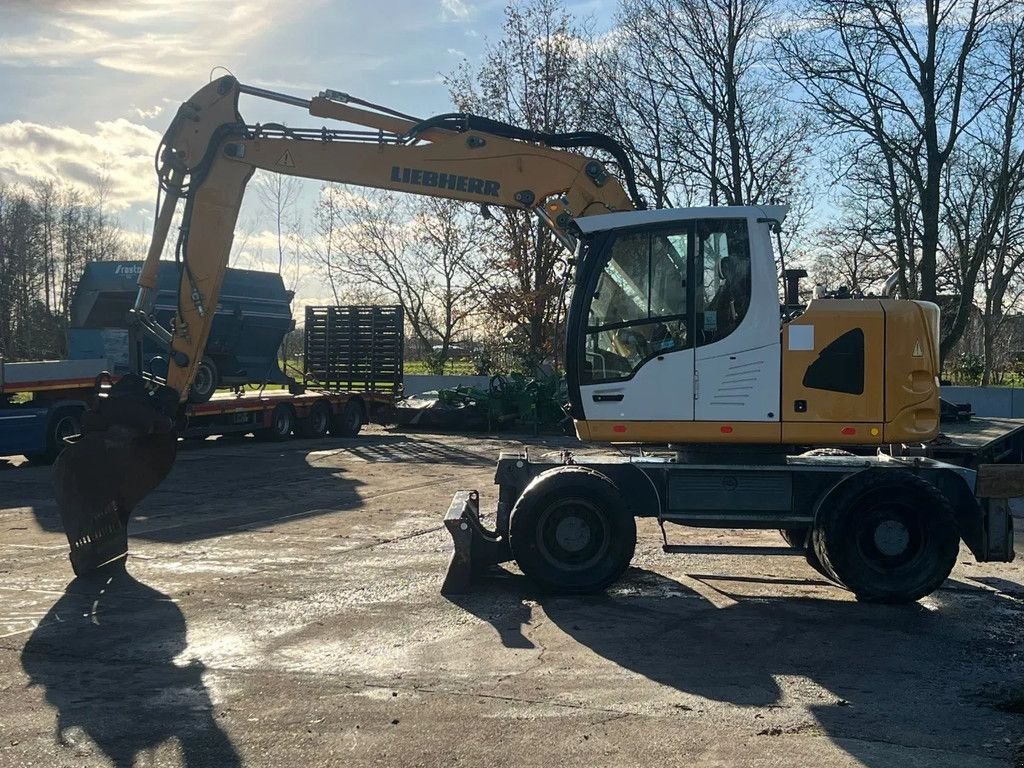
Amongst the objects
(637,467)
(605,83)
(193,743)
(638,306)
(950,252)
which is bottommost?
(193,743)

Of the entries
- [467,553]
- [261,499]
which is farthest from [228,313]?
[467,553]

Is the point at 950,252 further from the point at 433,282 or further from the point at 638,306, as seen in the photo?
the point at 638,306

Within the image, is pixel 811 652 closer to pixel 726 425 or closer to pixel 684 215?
pixel 726 425

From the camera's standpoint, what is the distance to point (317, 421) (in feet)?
83.4

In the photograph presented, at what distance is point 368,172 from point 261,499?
17.6 ft

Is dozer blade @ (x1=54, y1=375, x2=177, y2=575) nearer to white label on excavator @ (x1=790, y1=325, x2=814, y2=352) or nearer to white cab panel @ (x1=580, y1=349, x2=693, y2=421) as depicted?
white cab panel @ (x1=580, y1=349, x2=693, y2=421)

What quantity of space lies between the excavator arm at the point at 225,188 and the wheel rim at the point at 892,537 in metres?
3.65

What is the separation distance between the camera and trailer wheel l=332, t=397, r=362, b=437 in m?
26.1

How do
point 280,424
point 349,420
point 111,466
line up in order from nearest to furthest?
point 111,466 < point 280,424 < point 349,420

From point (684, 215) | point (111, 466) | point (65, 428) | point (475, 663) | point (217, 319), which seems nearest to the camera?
point (475, 663)

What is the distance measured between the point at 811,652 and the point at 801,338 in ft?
8.52

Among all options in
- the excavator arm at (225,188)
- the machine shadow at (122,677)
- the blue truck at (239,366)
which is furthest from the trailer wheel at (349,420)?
the machine shadow at (122,677)

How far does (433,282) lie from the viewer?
42031 millimetres

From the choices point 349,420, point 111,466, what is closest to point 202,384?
point 111,466
